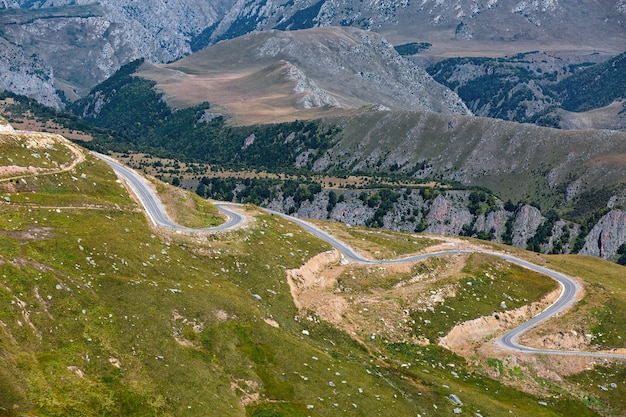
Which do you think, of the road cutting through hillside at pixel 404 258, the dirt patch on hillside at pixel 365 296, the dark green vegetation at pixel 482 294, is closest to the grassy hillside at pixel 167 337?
the dirt patch on hillside at pixel 365 296

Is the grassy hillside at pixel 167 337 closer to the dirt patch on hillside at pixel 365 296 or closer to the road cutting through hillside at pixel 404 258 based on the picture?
the dirt patch on hillside at pixel 365 296

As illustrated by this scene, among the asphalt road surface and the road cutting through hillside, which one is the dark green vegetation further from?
the asphalt road surface

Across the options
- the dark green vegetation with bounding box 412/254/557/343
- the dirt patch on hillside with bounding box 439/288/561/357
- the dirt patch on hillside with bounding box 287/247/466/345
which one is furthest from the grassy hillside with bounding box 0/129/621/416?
the dark green vegetation with bounding box 412/254/557/343

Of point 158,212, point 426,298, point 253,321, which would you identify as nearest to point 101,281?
point 253,321

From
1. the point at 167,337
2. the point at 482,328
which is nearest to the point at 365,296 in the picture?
the point at 482,328

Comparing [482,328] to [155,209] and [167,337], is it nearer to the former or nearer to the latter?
[167,337]

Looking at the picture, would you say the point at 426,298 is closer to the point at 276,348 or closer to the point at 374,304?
the point at 374,304
